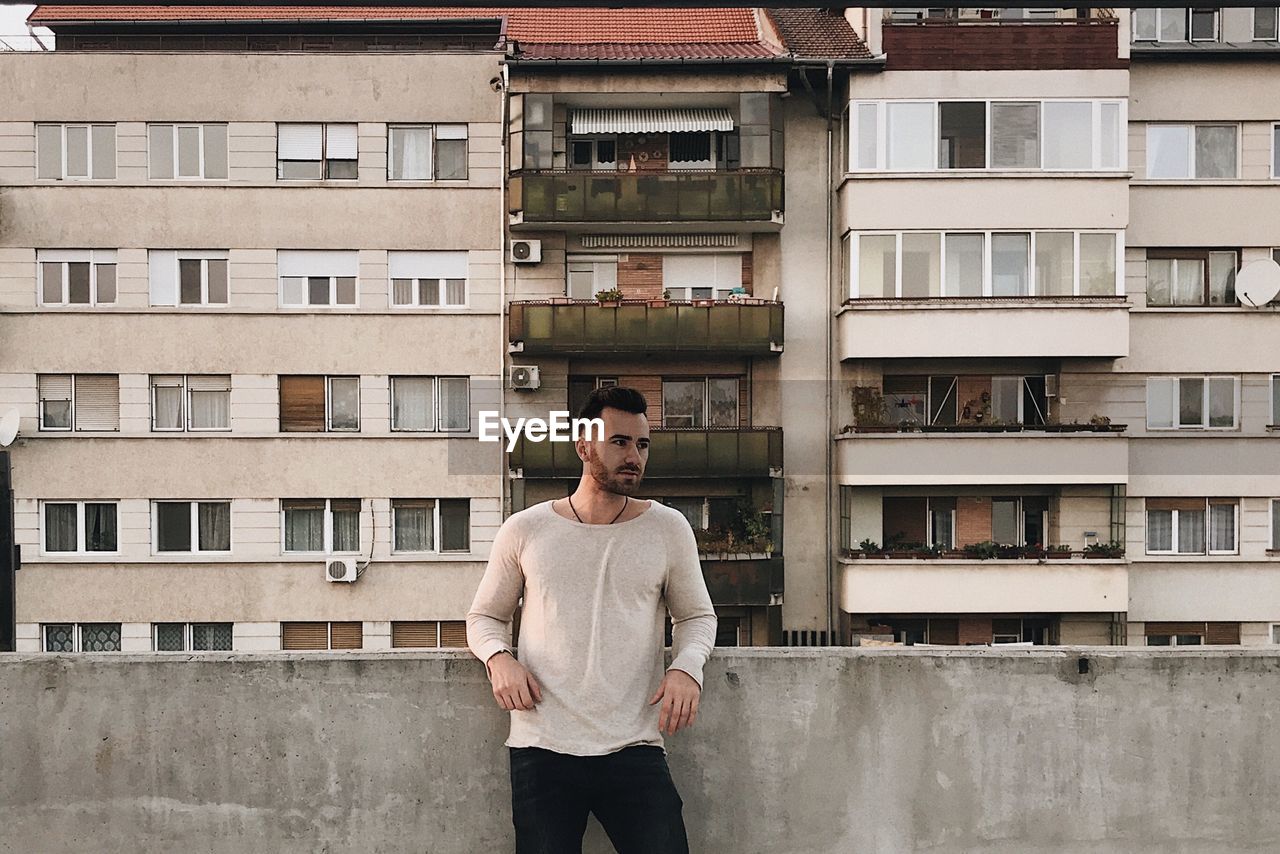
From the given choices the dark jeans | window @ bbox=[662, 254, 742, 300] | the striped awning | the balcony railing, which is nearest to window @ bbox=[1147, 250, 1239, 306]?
the balcony railing

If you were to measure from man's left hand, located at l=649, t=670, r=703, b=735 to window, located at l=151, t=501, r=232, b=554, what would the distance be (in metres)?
15.3

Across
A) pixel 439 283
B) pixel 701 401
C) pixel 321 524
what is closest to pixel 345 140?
pixel 439 283

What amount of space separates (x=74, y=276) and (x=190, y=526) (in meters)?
4.00

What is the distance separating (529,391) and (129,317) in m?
5.82

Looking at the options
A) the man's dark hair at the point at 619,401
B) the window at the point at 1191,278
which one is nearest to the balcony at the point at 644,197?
the window at the point at 1191,278

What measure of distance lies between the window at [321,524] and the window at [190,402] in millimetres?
1597

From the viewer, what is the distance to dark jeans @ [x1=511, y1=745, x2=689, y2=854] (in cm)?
239

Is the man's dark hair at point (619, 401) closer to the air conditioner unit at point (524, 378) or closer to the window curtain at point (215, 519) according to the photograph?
the air conditioner unit at point (524, 378)

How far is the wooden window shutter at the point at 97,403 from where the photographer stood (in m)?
16.6

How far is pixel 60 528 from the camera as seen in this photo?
16484 millimetres

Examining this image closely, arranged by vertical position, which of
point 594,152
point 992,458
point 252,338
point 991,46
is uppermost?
point 991,46

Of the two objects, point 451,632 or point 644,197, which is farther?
point 451,632

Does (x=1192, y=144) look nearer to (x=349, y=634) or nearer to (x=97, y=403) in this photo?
(x=349, y=634)

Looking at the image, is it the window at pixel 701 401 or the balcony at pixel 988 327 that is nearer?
the balcony at pixel 988 327
